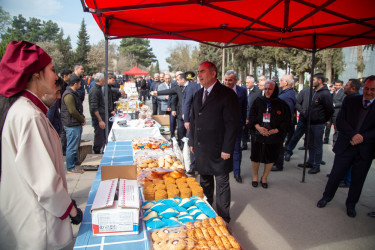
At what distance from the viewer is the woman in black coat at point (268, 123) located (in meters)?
4.29

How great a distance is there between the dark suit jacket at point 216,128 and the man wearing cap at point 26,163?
1.83 meters

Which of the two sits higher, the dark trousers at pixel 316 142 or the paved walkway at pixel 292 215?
the dark trousers at pixel 316 142

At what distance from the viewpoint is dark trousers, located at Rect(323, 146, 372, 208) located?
3490mm

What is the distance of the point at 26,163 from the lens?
130 cm

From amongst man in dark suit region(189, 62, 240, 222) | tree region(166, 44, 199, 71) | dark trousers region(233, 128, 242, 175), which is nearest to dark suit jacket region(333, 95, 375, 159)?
dark trousers region(233, 128, 242, 175)

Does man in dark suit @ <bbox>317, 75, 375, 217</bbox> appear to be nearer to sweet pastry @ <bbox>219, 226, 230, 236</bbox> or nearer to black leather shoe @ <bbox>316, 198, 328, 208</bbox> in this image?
black leather shoe @ <bbox>316, 198, 328, 208</bbox>

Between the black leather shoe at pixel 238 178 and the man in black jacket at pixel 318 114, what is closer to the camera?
the black leather shoe at pixel 238 178

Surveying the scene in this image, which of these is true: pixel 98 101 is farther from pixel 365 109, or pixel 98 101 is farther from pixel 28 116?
pixel 365 109

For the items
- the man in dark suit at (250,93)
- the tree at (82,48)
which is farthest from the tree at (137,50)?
the man in dark suit at (250,93)

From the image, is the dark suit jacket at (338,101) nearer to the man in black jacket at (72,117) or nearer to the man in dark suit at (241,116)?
the man in dark suit at (241,116)

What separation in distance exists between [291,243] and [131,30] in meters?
3.70

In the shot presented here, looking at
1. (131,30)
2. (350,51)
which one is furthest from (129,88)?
(350,51)

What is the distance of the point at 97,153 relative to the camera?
20.2 ft

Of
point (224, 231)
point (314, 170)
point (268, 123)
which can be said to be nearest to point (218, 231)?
point (224, 231)
